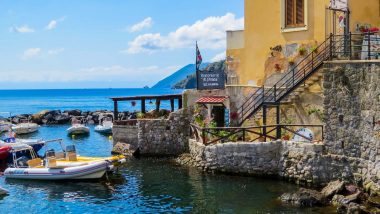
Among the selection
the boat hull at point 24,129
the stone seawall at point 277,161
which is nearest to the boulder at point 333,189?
the stone seawall at point 277,161

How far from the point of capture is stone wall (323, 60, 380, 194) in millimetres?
19188

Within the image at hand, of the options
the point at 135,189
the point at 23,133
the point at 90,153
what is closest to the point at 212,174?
the point at 135,189

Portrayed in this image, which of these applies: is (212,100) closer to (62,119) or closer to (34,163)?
(34,163)

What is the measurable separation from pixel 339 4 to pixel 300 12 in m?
2.62

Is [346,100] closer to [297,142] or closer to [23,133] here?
[297,142]

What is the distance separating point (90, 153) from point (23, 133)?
69.4 ft

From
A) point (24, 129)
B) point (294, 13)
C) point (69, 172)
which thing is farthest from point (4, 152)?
point (24, 129)

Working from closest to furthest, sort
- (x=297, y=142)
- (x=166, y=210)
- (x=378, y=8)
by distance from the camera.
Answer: (x=166, y=210) < (x=297, y=142) < (x=378, y=8)

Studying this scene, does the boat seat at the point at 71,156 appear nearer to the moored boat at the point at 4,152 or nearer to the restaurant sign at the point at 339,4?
the moored boat at the point at 4,152

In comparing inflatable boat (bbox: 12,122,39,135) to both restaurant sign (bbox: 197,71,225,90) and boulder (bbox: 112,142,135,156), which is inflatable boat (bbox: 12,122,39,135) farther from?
restaurant sign (bbox: 197,71,225,90)

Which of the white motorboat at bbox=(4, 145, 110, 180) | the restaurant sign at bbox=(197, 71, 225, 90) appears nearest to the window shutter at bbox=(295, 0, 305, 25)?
the restaurant sign at bbox=(197, 71, 225, 90)

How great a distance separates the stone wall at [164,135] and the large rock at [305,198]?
1147 centimetres

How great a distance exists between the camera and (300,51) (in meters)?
25.2

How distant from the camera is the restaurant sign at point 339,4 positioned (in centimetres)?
2300
